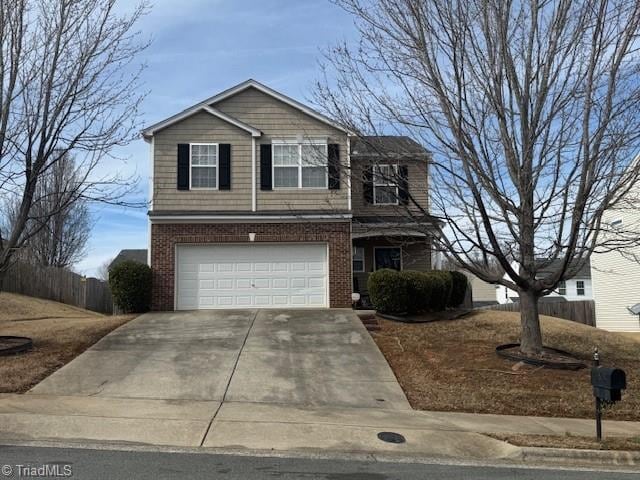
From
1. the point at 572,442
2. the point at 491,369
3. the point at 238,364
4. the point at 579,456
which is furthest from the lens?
the point at 238,364

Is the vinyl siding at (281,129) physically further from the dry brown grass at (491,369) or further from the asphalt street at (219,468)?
the asphalt street at (219,468)

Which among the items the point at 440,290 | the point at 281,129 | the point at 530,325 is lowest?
the point at 530,325

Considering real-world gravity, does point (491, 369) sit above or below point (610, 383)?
below

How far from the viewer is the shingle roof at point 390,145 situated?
1193cm

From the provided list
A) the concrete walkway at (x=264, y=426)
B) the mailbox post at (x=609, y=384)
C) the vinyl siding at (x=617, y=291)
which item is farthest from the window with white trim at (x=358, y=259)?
the mailbox post at (x=609, y=384)

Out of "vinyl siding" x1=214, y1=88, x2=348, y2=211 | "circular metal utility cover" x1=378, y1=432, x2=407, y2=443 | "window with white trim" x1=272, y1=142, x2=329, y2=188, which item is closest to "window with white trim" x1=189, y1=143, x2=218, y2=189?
"vinyl siding" x1=214, y1=88, x2=348, y2=211

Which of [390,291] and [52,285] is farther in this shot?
[52,285]

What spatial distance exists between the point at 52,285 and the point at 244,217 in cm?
1202

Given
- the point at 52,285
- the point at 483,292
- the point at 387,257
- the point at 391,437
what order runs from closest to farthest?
the point at 391,437
the point at 387,257
the point at 52,285
the point at 483,292

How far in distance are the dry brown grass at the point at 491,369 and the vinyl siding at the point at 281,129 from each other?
4.78 meters

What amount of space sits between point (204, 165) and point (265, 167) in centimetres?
191

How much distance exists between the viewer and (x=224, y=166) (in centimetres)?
1881

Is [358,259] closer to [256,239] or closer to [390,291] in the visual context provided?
[256,239]

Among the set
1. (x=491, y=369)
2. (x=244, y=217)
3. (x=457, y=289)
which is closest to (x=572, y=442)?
(x=491, y=369)
